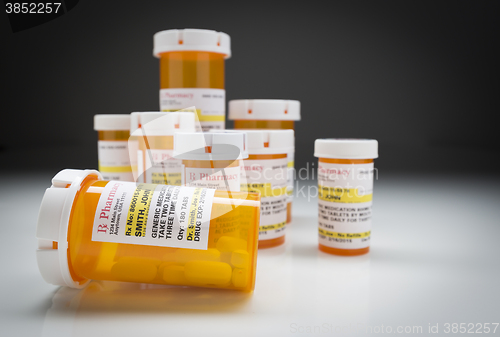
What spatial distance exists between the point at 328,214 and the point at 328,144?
0.71 ft

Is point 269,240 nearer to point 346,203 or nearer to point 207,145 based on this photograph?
point 346,203

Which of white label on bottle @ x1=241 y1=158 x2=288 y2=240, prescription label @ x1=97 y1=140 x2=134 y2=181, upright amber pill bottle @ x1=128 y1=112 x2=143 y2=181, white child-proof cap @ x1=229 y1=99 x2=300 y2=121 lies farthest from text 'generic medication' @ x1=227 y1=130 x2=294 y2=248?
prescription label @ x1=97 y1=140 x2=134 y2=181

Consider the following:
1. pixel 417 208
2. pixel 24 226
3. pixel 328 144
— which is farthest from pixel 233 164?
pixel 417 208

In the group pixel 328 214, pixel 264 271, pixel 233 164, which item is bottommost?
pixel 264 271

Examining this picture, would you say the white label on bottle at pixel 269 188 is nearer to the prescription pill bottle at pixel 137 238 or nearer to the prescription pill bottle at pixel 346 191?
the prescription pill bottle at pixel 346 191

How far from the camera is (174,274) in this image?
1017 mm

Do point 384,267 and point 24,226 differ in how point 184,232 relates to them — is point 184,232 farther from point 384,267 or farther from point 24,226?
point 24,226

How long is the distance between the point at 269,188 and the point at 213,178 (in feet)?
0.97

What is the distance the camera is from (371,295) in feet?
3.54

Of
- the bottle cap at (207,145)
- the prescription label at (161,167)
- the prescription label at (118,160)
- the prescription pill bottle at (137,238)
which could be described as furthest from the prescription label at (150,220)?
the prescription label at (118,160)

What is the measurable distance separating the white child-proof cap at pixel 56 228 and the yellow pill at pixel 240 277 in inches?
14.7

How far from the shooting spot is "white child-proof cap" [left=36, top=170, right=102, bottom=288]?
94 cm

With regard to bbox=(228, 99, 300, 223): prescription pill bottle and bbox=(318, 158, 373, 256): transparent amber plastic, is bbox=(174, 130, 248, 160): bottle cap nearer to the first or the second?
bbox=(318, 158, 373, 256): transparent amber plastic

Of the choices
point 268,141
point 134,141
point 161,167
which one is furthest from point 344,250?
point 134,141
